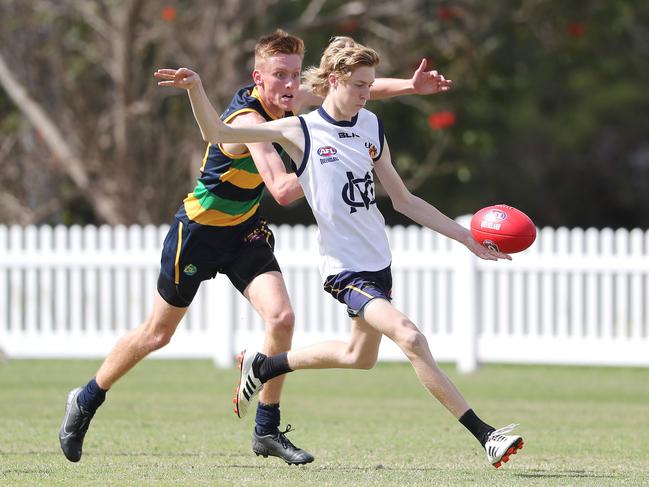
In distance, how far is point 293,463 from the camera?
23.6ft

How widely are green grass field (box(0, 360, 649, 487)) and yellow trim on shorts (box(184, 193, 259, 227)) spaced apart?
4.32ft

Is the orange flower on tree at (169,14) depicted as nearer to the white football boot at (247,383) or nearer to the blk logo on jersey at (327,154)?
the white football boot at (247,383)

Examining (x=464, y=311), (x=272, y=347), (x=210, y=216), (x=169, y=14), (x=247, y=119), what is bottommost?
(x=464, y=311)

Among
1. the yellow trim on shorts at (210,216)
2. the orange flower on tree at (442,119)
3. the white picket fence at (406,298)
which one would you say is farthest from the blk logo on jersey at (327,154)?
the orange flower on tree at (442,119)

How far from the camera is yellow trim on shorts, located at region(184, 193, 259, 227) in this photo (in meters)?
7.30

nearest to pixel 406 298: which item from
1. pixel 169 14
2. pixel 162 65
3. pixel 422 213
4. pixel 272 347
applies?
pixel 169 14

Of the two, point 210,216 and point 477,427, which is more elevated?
point 210,216

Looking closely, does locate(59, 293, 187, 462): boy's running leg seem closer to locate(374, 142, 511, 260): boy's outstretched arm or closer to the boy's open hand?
locate(374, 142, 511, 260): boy's outstretched arm

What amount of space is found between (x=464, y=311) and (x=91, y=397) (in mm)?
6761

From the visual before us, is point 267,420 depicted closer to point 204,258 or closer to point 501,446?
point 204,258

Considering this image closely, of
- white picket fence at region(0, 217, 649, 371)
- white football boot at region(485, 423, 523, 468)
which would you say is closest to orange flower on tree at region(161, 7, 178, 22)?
white picket fence at region(0, 217, 649, 371)

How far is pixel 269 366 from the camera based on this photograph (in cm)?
713

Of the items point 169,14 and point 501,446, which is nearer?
point 501,446

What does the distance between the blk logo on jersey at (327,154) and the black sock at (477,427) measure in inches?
56.7
